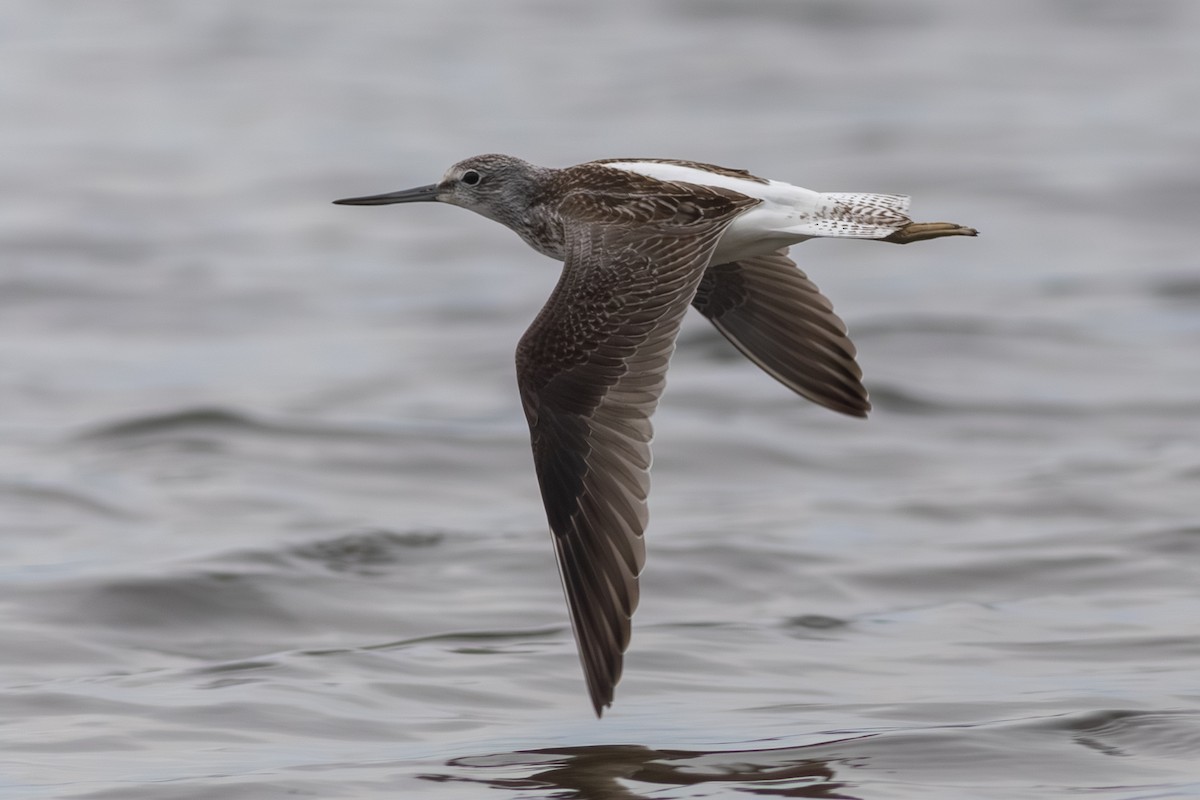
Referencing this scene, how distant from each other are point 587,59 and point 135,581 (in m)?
18.1

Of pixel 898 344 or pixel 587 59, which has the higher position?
pixel 587 59

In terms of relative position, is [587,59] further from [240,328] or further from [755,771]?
[755,771]

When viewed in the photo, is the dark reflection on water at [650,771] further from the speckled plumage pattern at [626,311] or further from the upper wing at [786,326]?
the upper wing at [786,326]

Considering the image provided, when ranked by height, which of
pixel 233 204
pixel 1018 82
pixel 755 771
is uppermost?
pixel 1018 82

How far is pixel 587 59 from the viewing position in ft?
86.7

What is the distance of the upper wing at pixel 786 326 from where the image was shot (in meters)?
7.65

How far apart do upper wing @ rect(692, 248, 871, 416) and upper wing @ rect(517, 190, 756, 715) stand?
0.70 meters

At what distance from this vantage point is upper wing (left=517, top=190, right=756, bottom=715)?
6.34m

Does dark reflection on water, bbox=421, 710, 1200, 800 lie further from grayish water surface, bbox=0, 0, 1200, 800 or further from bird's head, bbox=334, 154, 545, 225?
bird's head, bbox=334, 154, 545, 225

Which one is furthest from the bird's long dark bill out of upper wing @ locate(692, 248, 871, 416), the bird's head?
upper wing @ locate(692, 248, 871, 416)

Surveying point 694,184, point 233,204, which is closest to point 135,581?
point 694,184

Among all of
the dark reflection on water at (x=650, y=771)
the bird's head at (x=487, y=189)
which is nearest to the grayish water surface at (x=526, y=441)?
the dark reflection on water at (x=650, y=771)

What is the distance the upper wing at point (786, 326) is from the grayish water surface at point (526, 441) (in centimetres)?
121

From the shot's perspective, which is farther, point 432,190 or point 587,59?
point 587,59
